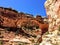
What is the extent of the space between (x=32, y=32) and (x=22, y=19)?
6567mm

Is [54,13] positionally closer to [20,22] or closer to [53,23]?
[53,23]

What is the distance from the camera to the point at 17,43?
31625 millimetres

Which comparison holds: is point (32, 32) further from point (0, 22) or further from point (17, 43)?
point (17, 43)

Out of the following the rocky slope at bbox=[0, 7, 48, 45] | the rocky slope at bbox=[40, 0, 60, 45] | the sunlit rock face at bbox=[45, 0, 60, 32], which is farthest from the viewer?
the rocky slope at bbox=[0, 7, 48, 45]

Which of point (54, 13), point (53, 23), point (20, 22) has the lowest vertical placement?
point (53, 23)

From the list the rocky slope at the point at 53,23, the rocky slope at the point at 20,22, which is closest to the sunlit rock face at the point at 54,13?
the rocky slope at the point at 53,23

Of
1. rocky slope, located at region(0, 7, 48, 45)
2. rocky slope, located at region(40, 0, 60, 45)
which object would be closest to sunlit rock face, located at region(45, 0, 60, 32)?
rocky slope, located at region(40, 0, 60, 45)

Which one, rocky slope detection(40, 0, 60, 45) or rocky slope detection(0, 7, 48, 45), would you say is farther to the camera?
rocky slope detection(0, 7, 48, 45)

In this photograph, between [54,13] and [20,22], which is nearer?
[54,13]

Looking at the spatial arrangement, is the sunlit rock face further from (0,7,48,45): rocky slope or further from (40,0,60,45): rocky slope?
(0,7,48,45): rocky slope

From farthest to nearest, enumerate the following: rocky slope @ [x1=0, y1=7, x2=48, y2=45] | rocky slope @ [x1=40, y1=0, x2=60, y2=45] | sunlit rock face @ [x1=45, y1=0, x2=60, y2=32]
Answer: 1. rocky slope @ [x1=0, y1=7, x2=48, y2=45]
2. sunlit rock face @ [x1=45, y1=0, x2=60, y2=32]
3. rocky slope @ [x1=40, y1=0, x2=60, y2=45]

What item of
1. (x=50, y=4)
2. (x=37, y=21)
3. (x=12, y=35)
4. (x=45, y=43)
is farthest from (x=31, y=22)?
(x=45, y=43)

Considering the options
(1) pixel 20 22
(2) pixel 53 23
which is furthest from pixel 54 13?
(1) pixel 20 22

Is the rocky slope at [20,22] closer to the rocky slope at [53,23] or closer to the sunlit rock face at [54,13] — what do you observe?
the sunlit rock face at [54,13]
